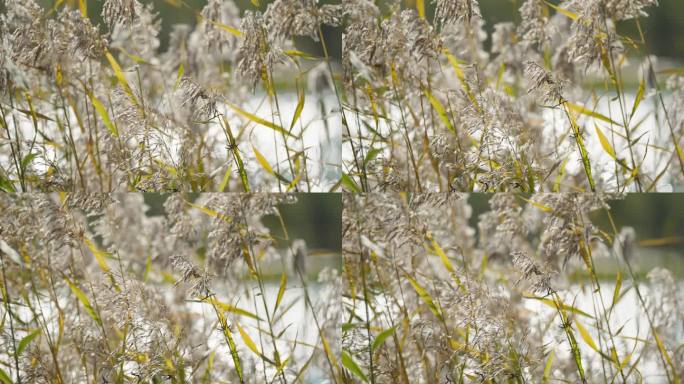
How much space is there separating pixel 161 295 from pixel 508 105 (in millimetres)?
947

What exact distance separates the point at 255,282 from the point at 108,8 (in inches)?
29.2

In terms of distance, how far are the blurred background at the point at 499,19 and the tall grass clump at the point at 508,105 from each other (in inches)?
0.6

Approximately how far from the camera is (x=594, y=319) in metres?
1.69

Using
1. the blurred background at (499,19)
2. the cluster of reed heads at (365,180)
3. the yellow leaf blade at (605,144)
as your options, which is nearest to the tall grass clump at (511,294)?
the cluster of reed heads at (365,180)

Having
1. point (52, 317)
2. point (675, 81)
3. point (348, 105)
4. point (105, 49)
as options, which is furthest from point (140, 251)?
point (675, 81)

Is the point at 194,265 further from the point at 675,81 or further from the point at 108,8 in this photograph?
the point at 675,81

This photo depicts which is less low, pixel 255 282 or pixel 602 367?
pixel 255 282

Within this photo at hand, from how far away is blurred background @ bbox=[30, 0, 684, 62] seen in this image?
5.51 ft

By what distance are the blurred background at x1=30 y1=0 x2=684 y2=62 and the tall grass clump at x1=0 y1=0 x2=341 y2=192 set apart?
0.01 m

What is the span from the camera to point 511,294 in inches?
66.5

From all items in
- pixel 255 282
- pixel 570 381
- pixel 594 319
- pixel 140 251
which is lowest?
pixel 570 381

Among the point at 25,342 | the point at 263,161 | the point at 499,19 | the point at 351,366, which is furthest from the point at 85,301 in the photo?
the point at 499,19

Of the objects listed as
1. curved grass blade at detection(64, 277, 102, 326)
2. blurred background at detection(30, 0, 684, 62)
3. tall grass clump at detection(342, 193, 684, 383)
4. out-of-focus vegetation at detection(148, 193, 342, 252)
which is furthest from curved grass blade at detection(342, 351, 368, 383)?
blurred background at detection(30, 0, 684, 62)

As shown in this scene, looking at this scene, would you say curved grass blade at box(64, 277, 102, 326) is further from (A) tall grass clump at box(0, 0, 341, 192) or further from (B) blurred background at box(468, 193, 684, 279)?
(B) blurred background at box(468, 193, 684, 279)
